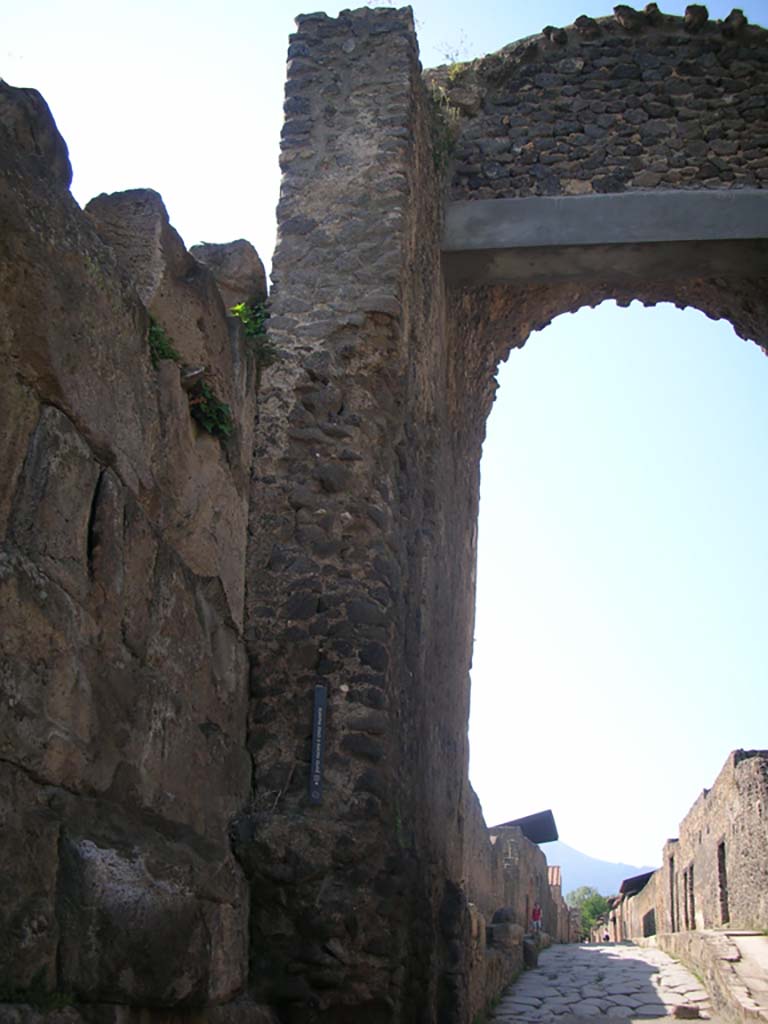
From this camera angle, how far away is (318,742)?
Answer: 17.3 ft

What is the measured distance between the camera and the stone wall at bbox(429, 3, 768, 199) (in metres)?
7.92

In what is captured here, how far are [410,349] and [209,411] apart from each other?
1.64 m

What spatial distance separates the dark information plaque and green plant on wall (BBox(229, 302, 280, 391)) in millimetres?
1553

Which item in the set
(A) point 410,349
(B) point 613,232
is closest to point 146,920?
(A) point 410,349

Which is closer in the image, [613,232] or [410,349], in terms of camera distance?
[410,349]

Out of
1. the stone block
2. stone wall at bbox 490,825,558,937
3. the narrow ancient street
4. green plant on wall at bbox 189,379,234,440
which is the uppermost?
green plant on wall at bbox 189,379,234,440

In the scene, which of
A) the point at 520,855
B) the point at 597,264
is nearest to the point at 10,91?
the point at 597,264

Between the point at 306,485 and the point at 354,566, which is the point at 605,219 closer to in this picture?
the point at 306,485

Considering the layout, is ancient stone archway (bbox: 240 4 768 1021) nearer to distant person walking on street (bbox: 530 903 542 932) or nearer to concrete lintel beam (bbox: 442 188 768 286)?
concrete lintel beam (bbox: 442 188 768 286)

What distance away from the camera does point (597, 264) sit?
7965 mm

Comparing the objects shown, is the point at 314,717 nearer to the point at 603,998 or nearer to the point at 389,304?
the point at 389,304

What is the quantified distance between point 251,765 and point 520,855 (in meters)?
12.7

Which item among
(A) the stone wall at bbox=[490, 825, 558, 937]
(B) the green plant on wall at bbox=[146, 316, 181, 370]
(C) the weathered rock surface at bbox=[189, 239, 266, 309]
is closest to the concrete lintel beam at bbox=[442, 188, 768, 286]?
(C) the weathered rock surface at bbox=[189, 239, 266, 309]

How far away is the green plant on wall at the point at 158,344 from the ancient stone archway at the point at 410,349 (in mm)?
1152
